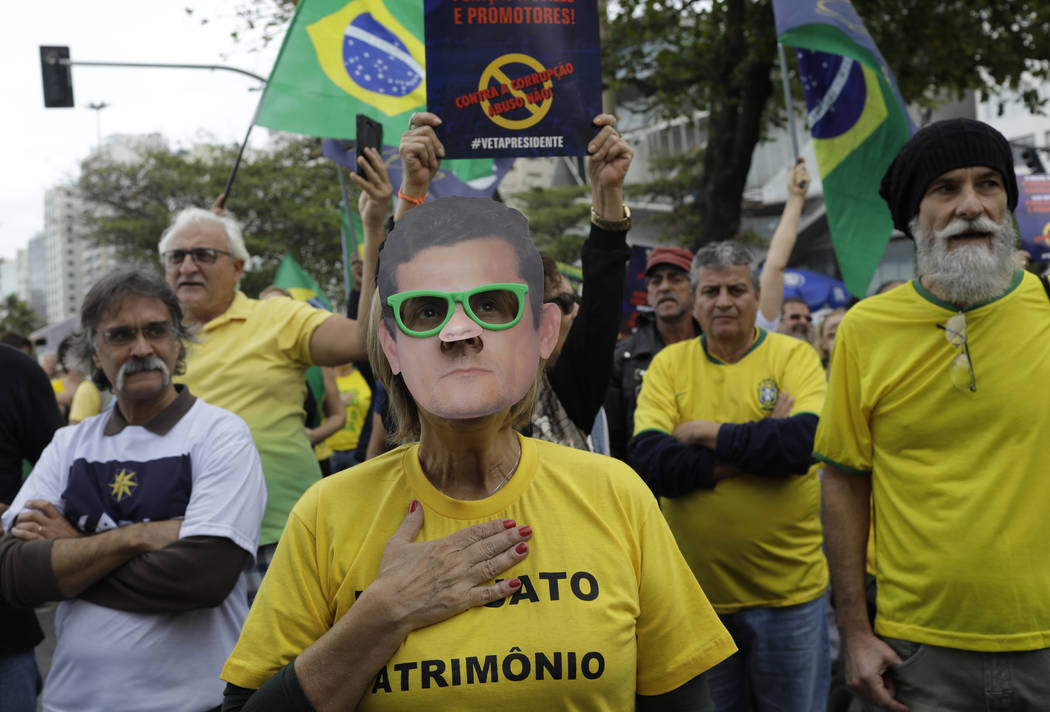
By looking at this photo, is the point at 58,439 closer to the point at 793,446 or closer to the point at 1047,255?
the point at 793,446

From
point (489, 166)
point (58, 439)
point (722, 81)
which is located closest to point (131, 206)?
point (722, 81)

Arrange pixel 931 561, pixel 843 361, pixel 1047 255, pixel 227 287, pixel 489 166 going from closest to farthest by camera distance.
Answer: pixel 931 561, pixel 843 361, pixel 227 287, pixel 489 166, pixel 1047 255

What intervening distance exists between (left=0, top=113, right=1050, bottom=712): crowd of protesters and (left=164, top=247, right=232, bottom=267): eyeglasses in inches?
0.9

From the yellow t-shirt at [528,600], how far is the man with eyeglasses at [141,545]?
974 mm

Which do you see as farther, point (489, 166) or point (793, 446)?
point (489, 166)

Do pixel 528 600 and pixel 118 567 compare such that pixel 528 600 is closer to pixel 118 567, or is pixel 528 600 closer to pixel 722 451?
pixel 118 567

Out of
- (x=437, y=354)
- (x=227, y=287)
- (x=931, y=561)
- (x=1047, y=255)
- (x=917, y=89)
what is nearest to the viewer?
(x=437, y=354)

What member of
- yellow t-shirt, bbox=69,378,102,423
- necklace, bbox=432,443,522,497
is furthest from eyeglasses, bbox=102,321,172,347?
yellow t-shirt, bbox=69,378,102,423

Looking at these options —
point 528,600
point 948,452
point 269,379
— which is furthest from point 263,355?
point 948,452

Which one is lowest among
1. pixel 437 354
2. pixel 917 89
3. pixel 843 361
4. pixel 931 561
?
pixel 931 561

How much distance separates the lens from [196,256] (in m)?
3.75

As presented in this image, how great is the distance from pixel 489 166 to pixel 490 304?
3.70 metres

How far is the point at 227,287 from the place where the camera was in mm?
3803

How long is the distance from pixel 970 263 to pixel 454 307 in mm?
1547
